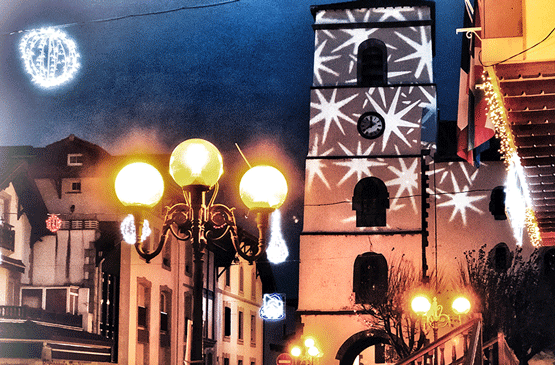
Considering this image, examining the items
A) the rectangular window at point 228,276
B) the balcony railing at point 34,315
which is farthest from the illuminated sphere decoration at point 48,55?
the rectangular window at point 228,276

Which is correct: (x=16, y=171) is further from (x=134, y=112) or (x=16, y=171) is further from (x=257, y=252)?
(x=257, y=252)

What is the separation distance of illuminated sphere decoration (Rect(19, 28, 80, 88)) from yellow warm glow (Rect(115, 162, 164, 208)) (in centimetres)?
1040

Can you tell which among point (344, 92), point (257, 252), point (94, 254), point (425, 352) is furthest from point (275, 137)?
point (257, 252)

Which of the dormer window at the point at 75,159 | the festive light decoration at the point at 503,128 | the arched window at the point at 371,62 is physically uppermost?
the arched window at the point at 371,62

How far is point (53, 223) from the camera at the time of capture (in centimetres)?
2017

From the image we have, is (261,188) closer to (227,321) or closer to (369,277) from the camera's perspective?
(369,277)

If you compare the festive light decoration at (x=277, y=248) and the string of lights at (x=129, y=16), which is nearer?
the string of lights at (x=129, y=16)

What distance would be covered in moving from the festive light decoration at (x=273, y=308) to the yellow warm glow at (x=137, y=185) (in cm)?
2067

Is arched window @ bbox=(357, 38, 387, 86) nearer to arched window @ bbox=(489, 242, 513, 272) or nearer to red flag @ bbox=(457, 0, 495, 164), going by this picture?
arched window @ bbox=(489, 242, 513, 272)

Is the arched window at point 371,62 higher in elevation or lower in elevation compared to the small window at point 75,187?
higher

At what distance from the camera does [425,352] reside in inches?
342

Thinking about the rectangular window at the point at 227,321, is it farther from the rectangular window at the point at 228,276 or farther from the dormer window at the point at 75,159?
the dormer window at the point at 75,159

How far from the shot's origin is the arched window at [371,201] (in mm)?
24266

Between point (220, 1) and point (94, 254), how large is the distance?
714 cm
